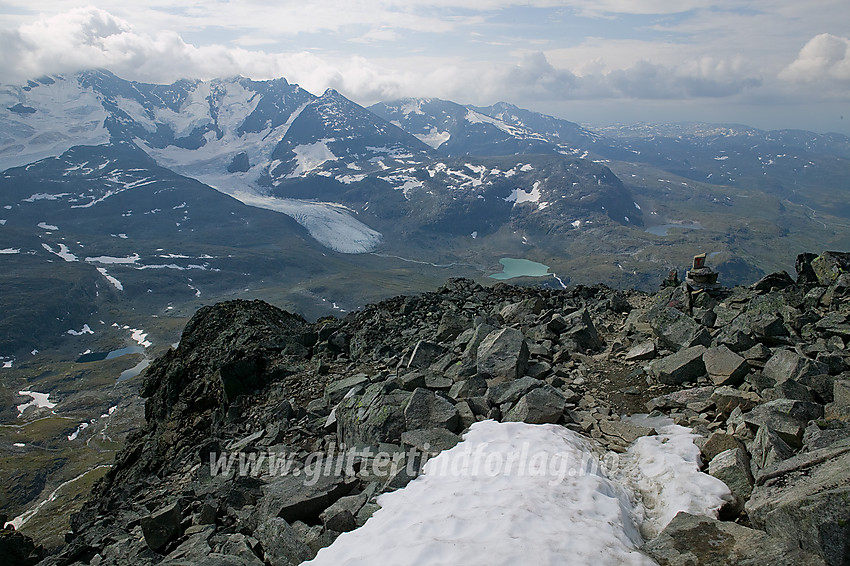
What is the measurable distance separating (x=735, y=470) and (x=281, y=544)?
374 inches

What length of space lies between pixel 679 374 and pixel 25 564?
22.6m

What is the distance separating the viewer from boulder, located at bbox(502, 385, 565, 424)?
44.6 feet

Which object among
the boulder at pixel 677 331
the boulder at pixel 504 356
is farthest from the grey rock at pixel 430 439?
the boulder at pixel 677 331

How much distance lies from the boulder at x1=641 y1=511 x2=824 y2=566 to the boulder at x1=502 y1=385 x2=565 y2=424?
16.3 ft

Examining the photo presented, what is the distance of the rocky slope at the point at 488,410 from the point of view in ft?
28.9

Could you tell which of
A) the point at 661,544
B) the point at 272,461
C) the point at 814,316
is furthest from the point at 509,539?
the point at 814,316

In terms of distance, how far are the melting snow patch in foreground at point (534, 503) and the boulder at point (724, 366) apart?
3095mm

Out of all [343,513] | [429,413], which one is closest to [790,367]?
[429,413]

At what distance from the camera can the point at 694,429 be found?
12.4m

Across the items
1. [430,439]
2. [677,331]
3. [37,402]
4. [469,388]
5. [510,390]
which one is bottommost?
[37,402]

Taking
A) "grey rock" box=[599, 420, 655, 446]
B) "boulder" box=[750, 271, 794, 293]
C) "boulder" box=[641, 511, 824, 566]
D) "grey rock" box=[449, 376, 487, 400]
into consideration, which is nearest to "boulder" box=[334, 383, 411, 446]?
"grey rock" box=[449, 376, 487, 400]

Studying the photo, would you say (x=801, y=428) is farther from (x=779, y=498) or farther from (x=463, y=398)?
(x=463, y=398)

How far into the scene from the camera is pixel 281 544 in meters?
10.1

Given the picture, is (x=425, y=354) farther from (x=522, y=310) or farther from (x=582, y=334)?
(x=522, y=310)
